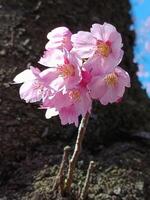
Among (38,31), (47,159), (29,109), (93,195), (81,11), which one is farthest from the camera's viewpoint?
(81,11)

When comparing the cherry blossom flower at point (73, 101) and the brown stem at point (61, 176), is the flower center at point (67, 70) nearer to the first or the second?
the cherry blossom flower at point (73, 101)

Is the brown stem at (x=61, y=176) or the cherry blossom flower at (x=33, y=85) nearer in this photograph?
the cherry blossom flower at (x=33, y=85)

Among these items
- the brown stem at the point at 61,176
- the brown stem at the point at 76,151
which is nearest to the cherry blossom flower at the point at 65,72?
the brown stem at the point at 76,151

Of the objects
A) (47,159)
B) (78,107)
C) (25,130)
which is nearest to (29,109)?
(25,130)

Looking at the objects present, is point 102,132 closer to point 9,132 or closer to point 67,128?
point 67,128

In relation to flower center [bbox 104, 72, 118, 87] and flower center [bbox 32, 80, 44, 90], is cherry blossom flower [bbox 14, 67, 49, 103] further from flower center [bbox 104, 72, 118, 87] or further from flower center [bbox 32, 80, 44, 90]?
flower center [bbox 104, 72, 118, 87]

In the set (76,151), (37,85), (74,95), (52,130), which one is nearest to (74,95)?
(74,95)
